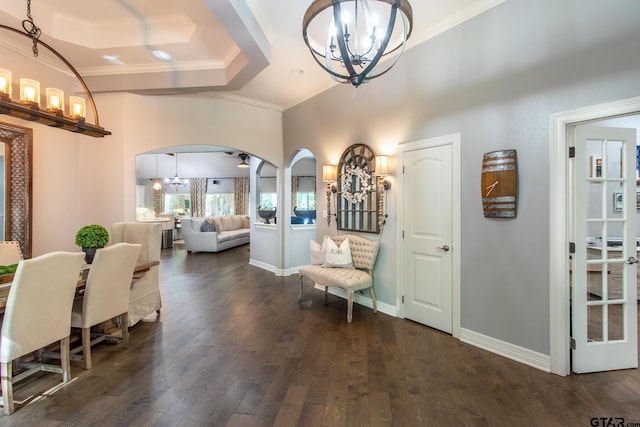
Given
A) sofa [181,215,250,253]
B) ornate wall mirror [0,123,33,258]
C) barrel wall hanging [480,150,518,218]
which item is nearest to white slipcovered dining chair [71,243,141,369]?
ornate wall mirror [0,123,33,258]

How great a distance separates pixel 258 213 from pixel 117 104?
3.50 meters

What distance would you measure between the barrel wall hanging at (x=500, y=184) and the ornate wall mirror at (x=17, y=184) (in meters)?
4.92

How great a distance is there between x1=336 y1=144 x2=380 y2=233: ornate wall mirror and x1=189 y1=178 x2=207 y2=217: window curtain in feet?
31.4

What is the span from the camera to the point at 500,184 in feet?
8.82

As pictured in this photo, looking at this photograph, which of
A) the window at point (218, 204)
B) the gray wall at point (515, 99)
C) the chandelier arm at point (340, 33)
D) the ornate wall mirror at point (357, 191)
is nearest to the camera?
the chandelier arm at point (340, 33)

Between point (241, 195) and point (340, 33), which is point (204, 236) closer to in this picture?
point (241, 195)

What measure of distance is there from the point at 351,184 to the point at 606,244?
2.74 metres

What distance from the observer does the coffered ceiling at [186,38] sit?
2857 millimetres

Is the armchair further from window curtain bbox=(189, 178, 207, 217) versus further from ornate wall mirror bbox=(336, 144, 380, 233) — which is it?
window curtain bbox=(189, 178, 207, 217)

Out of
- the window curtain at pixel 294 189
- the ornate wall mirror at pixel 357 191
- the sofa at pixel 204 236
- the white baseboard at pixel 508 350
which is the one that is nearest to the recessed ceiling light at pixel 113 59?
the ornate wall mirror at pixel 357 191

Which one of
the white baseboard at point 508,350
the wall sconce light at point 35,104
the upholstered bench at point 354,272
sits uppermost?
the wall sconce light at point 35,104

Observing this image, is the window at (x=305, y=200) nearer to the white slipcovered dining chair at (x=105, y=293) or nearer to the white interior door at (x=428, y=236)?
Answer: the white interior door at (x=428, y=236)

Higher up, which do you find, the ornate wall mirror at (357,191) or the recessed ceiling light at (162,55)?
the recessed ceiling light at (162,55)

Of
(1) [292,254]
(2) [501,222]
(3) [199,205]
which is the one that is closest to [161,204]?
(3) [199,205]
